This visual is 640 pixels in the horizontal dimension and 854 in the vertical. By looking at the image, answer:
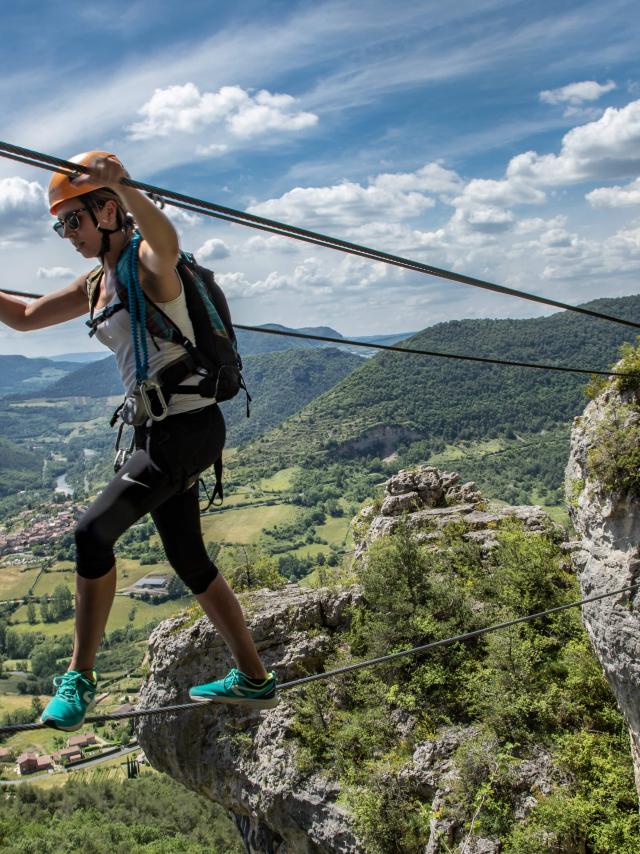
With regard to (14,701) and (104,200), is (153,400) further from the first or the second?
(14,701)

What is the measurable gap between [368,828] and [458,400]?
163 metres

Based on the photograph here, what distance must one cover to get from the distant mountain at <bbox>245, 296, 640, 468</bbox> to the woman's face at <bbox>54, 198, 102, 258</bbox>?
149273 millimetres

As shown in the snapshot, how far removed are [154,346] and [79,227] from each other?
24.9 inches

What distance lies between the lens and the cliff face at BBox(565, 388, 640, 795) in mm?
8117

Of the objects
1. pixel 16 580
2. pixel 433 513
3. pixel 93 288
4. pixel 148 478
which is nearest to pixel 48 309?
pixel 93 288

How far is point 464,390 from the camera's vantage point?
17712 cm

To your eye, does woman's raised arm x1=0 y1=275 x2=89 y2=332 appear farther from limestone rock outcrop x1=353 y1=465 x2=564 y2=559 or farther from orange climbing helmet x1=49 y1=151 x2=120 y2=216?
limestone rock outcrop x1=353 y1=465 x2=564 y2=559

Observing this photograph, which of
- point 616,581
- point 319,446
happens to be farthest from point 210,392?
point 319,446

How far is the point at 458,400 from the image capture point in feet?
567

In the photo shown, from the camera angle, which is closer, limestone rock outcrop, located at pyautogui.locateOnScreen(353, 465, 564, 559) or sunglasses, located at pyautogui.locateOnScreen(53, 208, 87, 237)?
sunglasses, located at pyautogui.locateOnScreen(53, 208, 87, 237)

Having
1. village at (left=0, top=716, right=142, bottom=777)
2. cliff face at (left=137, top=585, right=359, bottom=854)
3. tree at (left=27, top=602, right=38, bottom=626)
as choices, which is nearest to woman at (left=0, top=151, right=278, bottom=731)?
cliff face at (left=137, top=585, right=359, bottom=854)

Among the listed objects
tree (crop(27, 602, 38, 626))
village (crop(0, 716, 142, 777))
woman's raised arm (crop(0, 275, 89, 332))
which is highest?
woman's raised arm (crop(0, 275, 89, 332))

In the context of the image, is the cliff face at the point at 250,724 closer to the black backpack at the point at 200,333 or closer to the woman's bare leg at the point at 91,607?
the woman's bare leg at the point at 91,607

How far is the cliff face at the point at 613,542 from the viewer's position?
8117mm
